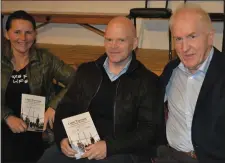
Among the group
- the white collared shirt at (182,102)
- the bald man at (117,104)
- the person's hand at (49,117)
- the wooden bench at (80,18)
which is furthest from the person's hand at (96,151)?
the wooden bench at (80,18)

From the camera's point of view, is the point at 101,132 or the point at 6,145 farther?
the point at 6,145

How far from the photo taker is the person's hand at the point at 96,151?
188 cm

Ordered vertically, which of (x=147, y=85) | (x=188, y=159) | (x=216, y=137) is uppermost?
(x=147, y=85)

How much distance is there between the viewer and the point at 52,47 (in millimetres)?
5070

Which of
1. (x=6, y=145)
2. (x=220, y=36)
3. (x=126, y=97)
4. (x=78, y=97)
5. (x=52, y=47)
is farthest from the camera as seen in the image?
(x=52, y=47)

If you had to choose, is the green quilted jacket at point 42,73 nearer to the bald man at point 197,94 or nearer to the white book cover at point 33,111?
the white book cover at point 33,111

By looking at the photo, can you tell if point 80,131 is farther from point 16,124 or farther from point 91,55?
point 91,55

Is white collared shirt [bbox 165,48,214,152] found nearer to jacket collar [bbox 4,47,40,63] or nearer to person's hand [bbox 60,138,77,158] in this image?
person's hand [bbox 60,138,77,158]

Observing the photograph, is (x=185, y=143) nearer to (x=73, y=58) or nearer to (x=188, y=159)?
(x=188, y=159)

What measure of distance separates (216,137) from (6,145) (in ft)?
4.41

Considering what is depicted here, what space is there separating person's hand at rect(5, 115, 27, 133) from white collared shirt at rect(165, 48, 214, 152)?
961 millimetres

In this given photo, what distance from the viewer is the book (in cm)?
195

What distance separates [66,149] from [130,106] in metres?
0.41

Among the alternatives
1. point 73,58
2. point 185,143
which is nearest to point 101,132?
point 185,143
